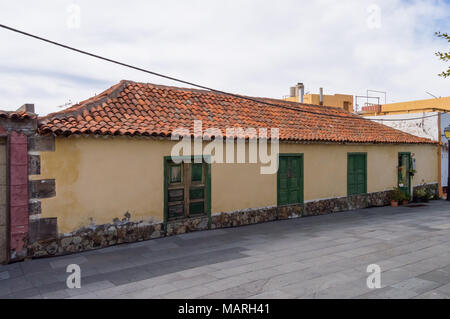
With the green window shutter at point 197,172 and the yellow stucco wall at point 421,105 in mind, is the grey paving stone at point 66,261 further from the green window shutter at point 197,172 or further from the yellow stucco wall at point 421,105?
the yellow stucco wall at point 421,105

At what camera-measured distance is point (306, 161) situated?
40.4 ft

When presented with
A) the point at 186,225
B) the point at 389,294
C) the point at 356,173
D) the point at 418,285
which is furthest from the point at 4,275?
the point at 356,173

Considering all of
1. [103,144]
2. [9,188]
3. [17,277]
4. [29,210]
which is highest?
[103,144]

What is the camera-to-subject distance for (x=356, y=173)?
14.2 metres

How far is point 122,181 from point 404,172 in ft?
44.4

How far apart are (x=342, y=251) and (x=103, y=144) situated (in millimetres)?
5904

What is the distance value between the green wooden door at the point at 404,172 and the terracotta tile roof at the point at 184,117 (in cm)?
83

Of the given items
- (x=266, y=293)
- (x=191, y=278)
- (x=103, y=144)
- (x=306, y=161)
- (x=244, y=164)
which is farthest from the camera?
(x=306, y=161)

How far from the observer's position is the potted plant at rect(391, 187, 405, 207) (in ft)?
51.7

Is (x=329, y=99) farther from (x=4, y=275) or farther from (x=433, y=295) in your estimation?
(x=4, y=275)

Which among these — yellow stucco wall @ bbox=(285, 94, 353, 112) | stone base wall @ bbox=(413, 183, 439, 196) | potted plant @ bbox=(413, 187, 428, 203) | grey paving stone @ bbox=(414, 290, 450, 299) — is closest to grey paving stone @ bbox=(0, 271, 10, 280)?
grey paving stone @ bbox=(414, 290, 450, 299)

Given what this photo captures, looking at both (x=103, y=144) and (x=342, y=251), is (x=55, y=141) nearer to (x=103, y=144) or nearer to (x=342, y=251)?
(x=103, y=144)

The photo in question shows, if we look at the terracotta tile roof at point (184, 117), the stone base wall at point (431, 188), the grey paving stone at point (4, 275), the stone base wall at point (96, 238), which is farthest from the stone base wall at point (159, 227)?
the stone base wall at point (431, 188)

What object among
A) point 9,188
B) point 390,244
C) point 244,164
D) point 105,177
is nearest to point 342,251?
point 390,244
